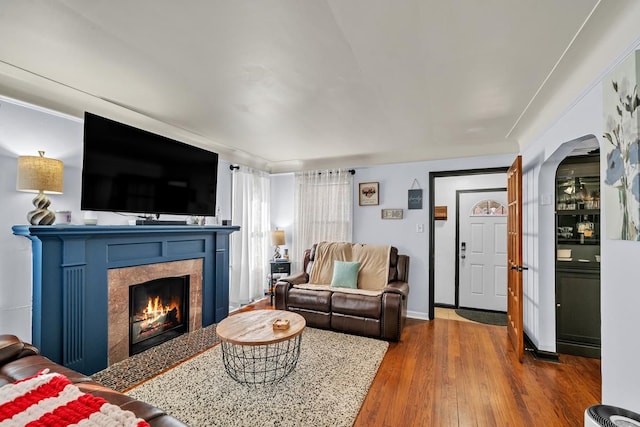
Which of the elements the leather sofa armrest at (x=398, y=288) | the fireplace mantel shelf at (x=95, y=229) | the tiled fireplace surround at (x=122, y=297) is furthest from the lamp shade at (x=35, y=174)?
the leather sofa armrest at (x=398, y=288)

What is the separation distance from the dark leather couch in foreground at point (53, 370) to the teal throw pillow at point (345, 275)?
2.90 metres

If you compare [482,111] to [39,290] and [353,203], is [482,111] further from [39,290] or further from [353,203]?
[39,290]

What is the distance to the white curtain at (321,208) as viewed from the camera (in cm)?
470

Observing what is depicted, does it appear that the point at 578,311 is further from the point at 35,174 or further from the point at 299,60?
the point at 35,174

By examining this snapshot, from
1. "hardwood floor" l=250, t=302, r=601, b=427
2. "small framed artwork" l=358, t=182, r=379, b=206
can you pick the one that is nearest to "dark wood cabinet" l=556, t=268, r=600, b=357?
"hardwood floor" l=250, t=302, r=601, b=427

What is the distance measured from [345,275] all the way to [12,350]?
319 cm

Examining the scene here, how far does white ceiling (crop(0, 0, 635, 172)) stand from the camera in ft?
4.83

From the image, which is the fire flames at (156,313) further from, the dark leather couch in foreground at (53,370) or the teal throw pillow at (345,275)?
the teal throw pillow at (345,275)

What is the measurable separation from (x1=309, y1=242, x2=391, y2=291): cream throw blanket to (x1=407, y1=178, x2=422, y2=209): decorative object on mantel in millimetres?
737

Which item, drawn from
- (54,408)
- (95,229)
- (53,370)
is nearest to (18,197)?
(95,229)

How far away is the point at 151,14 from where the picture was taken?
4.91 feet

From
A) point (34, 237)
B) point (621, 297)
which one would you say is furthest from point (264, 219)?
point (621, 297)

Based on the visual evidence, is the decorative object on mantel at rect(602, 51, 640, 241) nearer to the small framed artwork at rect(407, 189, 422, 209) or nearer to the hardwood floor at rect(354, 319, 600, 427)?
the hardwood floor at rect(354, 319, 600, 427)

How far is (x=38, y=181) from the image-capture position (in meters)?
2.11
